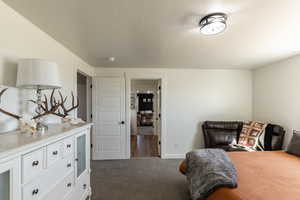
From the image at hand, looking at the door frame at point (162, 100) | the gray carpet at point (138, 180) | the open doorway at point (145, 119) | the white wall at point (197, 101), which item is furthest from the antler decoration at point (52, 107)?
the open doorway at point (145, 119)

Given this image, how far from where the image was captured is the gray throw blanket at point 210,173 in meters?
1.51

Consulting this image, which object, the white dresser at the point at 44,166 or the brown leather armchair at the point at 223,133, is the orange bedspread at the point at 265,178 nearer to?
the brown leather armchair at the point at 223,133

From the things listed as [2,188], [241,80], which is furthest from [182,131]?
[2,188]

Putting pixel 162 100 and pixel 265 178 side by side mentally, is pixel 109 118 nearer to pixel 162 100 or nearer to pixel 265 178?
pixel 162 100

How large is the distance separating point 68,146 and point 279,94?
13.4 feet

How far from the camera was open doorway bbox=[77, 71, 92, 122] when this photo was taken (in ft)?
12.5

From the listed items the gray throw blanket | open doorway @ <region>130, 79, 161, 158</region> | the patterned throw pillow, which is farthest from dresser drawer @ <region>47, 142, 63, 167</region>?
the patterned throw pillow

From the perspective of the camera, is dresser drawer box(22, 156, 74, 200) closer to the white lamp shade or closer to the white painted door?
the white lamp shade

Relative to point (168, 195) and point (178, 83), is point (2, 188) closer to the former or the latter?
point (168, 195)

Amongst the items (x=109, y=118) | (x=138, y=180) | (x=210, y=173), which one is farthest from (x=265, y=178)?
(x=109, y=118)

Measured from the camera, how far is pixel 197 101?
405cm

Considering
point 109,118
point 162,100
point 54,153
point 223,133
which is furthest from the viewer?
point 162,100

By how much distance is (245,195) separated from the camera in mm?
1312

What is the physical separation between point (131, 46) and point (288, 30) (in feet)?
6.99
